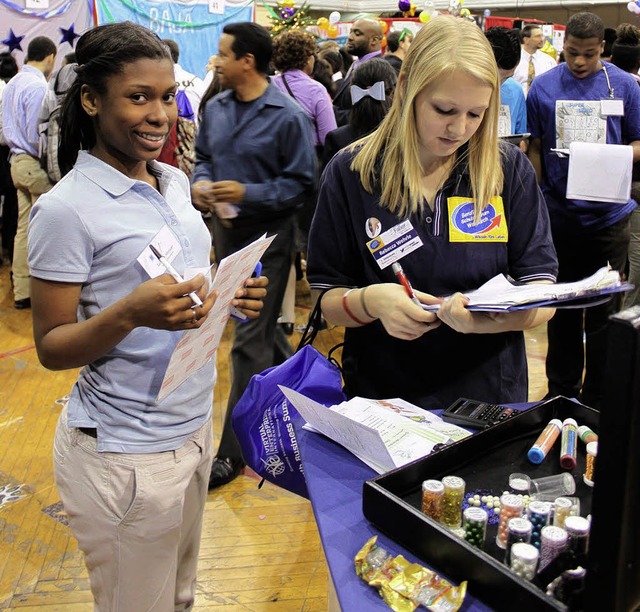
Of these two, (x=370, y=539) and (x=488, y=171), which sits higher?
(x=488, y=171)

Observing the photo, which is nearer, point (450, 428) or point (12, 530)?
point (450, 428)

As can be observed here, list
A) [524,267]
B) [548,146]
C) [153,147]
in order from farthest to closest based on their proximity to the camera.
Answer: [548,146] < [524,267] < [153,147]

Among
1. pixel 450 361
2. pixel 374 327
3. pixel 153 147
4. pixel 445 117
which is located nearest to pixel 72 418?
pixel 153 147

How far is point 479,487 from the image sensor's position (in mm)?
1204

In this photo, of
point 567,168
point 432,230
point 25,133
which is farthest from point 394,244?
point 25,133

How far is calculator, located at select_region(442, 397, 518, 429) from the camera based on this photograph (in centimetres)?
143

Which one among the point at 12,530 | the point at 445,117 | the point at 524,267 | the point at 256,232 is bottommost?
the point at 12,530

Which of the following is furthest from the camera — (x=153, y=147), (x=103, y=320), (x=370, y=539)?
(x=153, y=147)

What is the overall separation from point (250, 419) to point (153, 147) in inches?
25.2

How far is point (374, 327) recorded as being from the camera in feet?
5.25

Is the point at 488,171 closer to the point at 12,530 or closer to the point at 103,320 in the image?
the point at 103,320

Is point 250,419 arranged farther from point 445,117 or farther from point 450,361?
point 445,117

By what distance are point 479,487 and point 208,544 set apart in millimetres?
1611

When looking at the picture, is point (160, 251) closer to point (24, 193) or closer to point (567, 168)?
point (567, 168)
